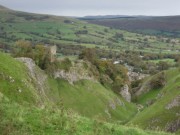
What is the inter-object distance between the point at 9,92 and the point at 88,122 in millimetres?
28614

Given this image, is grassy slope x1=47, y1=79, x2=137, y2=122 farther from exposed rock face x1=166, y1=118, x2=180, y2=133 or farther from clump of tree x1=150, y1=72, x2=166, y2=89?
clump of tree x1=150, y1=72, x2=166, y2=89

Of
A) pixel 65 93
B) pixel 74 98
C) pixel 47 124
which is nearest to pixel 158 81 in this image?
pixel 74 98

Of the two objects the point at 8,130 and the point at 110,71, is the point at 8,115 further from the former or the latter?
the point at 110,71

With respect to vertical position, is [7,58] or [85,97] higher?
[7,58]

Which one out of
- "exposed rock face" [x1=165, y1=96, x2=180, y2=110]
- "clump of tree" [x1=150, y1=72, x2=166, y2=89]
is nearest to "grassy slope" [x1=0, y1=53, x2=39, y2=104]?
"exposed rock face" [x1=165, y1=96, x2=180, y2=110]

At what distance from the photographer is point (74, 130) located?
22.5 metres

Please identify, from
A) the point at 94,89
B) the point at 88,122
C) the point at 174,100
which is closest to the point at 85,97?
the point at 94,89

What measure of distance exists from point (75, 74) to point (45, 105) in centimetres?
6554

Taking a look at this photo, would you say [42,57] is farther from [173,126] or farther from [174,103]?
[173,126]

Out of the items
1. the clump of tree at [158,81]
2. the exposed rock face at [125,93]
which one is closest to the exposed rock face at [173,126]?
the exposed rock face at [125,93]

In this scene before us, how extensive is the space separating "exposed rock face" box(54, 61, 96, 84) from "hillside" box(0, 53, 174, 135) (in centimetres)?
180

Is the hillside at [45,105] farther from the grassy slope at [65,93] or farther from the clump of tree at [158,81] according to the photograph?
the clump of tree at [158,81]

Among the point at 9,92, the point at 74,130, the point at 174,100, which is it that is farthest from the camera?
the point at 174,100

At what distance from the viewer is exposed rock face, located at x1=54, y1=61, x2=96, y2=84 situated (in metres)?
88.5
